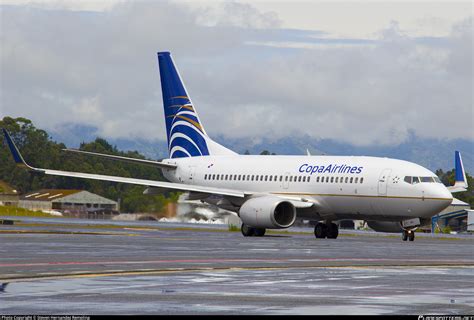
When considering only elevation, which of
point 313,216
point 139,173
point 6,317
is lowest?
point 6,317

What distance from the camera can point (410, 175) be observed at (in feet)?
173

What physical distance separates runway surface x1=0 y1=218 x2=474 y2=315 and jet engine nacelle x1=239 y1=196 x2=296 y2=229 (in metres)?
16.1

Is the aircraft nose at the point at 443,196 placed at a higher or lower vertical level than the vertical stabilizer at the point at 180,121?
lower

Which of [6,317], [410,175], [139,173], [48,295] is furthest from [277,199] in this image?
[139,173]

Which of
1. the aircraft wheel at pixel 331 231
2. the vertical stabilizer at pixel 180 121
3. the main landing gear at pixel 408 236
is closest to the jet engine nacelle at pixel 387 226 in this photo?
the aircraft wheel at pixel 331 231

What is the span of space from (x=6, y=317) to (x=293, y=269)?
13.5 meters

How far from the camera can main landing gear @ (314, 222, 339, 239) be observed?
57000 millimetres

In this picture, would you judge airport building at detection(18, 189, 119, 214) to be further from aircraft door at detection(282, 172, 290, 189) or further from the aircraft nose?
the aircraft nose

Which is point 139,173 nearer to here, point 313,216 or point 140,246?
point 313,216

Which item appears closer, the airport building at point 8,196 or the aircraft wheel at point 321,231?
the aircraft wheel at point 321,231

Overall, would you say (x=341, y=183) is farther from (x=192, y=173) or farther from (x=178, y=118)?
(x=178, y=118)

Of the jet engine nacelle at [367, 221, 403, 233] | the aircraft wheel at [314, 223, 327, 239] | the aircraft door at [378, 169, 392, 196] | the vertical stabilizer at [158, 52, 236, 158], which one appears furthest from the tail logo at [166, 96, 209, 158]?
the aircraft door at [378, 169, 392, 196]

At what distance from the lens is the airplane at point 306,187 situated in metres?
52.8

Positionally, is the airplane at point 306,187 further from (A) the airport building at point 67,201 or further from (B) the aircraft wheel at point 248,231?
(A) the airport building at point 67,201
